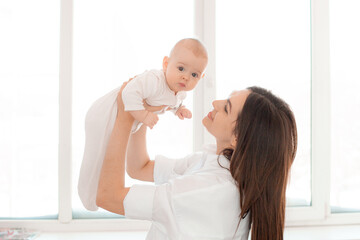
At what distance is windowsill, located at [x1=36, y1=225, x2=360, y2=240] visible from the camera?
72.6 inches

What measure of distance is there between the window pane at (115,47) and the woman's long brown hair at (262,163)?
0.98m

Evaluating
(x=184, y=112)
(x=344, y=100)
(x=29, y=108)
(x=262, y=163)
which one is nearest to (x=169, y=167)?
(x=184, y=112)

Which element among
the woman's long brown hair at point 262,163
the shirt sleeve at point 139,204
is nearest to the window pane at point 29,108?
the shirt sleeve at point 139,204

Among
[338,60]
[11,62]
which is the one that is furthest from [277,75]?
[11,62]

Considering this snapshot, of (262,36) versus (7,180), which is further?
(262,36)

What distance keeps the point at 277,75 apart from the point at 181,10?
2.29ft

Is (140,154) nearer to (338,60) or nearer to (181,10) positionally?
(181,10)

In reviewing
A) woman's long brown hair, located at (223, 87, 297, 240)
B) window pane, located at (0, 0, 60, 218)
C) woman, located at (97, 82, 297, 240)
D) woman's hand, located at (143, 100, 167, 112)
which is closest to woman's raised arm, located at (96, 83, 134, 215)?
woman, located at (97, 82, 297, 240)

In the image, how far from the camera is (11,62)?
1924 millimetres

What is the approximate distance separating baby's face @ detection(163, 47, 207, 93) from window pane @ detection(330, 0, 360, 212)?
126 cm

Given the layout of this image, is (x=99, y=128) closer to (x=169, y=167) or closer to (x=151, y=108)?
(x=151, y=108)

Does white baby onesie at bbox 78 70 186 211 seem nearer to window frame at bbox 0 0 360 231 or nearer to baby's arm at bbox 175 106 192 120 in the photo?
baby's arm at bbox 175 106 192 120

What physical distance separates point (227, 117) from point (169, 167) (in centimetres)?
37

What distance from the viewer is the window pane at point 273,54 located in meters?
2.04
